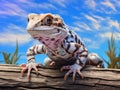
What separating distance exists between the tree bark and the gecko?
0.25 ft

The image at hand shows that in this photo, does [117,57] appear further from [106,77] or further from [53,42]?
[53,42]

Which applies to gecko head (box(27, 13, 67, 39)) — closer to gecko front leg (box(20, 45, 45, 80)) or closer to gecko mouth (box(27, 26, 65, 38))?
gecko mouth (box(27, 26, 65, 38))

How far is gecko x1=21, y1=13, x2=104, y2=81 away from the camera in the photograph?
445 centimetres

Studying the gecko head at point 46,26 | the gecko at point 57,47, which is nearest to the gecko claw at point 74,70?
the gecko at point 57,47

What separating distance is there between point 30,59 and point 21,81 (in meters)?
0.33

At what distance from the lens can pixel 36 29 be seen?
434 centimetres

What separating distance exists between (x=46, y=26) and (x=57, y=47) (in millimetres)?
482

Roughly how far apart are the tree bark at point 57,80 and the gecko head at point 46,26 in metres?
0.59

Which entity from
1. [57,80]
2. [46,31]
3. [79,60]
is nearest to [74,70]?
[79,60]

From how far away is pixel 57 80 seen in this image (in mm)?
4949

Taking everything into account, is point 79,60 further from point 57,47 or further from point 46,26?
point 46,26

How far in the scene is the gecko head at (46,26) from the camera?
436cm

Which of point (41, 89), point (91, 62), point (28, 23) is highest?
point (28, 23)

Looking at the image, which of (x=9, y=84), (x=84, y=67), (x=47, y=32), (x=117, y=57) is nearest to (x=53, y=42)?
(x=47, y=32)
